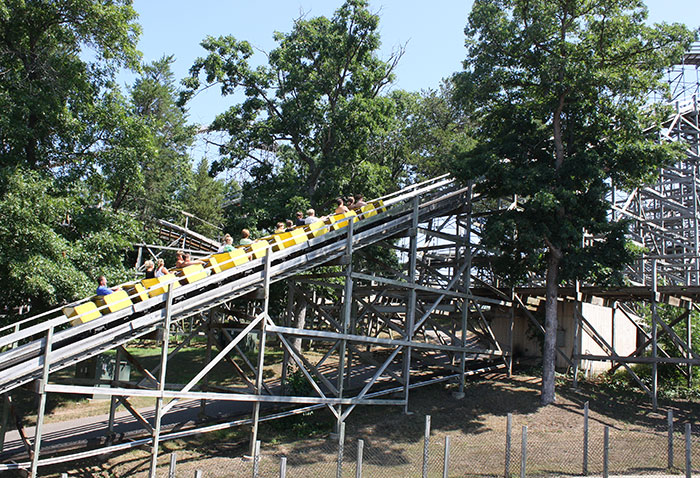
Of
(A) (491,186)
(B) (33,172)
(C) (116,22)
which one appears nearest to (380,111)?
(A) (491,186)

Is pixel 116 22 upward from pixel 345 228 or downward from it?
upward

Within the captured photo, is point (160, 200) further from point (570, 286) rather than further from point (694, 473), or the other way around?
point (694, 473)

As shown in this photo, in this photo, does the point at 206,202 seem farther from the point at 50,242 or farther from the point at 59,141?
the point at 50,242

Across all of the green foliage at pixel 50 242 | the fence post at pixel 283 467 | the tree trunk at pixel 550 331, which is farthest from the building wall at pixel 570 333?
the fence post at pixel 283 467

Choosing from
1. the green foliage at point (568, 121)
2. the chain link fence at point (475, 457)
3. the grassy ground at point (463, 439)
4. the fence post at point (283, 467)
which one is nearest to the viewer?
the fence post at point (283, 467)

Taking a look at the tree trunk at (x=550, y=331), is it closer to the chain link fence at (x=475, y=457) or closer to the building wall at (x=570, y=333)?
the chain link fence at (x=475, y=457)

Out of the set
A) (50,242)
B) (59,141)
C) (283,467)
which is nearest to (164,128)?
(59,141)

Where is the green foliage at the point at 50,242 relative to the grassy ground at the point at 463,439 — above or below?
above

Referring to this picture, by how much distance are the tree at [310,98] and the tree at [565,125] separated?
18.7 feet

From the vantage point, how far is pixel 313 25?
25422 millimetres

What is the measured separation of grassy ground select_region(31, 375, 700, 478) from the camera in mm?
13258

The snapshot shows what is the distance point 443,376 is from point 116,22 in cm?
1644

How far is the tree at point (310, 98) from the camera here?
24.0 meters

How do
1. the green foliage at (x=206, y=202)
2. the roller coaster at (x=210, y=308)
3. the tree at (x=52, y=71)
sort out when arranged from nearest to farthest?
the roller coaster at (x=210, y=308) → the tree at (x=52, y=71) → the green foliage at (x=206, y=202)
